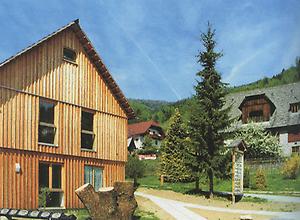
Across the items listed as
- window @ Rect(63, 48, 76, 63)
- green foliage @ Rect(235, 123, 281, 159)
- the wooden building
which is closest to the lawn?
green foliage @ Rect(235, 123, 281, 159)

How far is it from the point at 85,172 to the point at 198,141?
7.55m

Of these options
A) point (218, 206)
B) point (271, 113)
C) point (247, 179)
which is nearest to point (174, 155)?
point (247, 179)

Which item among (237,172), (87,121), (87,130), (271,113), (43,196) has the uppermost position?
(271,113)

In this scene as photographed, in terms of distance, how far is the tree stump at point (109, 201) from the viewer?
1259 centimetres

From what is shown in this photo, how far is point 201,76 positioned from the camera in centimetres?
2520

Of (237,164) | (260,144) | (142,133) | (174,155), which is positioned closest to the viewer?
(237,164)

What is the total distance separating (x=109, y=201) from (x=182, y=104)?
43035 mm

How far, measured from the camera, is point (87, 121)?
Result: 20156mm

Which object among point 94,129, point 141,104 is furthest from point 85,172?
point 141,104

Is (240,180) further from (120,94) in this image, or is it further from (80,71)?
(80,71)

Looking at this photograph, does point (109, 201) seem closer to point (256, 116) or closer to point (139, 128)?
point (256, 116)

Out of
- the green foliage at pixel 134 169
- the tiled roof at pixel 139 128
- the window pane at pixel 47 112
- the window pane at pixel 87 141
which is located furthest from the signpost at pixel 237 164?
the tiled roof at pixel 139 128

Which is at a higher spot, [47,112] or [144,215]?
[47,112]

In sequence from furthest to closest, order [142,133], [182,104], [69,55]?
1. [142,133]
2. [182,104]
3. [69,55]
